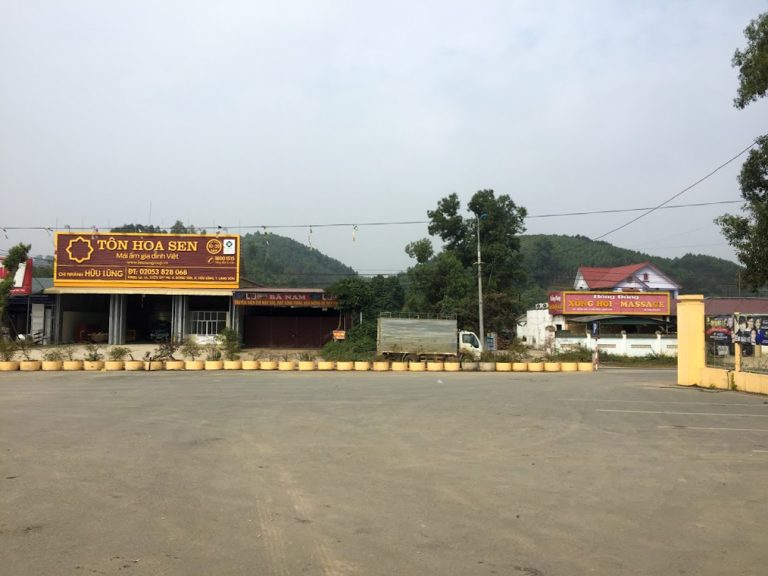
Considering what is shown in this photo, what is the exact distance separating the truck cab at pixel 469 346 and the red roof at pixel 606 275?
119 feet

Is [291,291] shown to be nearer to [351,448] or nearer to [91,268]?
[91,268]

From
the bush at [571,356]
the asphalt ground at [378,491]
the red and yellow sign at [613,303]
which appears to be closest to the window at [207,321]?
the bush at [571,356]

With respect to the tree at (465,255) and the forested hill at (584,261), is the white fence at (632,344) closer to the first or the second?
the tree at (465,255)

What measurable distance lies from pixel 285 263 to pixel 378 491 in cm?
10404

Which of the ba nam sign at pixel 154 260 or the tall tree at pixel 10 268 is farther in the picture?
Result: the ba nam sign at pixel 154 260

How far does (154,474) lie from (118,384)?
14.5 m

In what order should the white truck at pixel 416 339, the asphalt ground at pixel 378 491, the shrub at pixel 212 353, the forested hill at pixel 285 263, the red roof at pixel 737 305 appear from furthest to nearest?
the forested hill at pixel 285 263
the red roof at pixel 737 305
the white truck at pixel 416 339
the shrub at pixel 212 353
the asphalt ground at pixel 378 491

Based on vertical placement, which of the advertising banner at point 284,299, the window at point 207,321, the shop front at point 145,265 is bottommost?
the window at point 207,321

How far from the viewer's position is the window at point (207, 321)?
45500 millimetres

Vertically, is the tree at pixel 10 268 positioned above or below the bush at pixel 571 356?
above

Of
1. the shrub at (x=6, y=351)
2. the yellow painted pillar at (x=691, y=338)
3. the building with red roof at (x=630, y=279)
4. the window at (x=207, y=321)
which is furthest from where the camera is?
the building with red roof at (x=630, y=279)

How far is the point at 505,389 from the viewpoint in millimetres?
20203

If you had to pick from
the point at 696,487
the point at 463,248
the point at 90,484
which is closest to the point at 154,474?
the point at 90,484

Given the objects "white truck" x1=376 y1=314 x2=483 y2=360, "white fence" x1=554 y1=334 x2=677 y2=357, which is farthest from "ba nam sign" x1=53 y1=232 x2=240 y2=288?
"white fence" x1=554 y1=334 x2=677 y2=357
